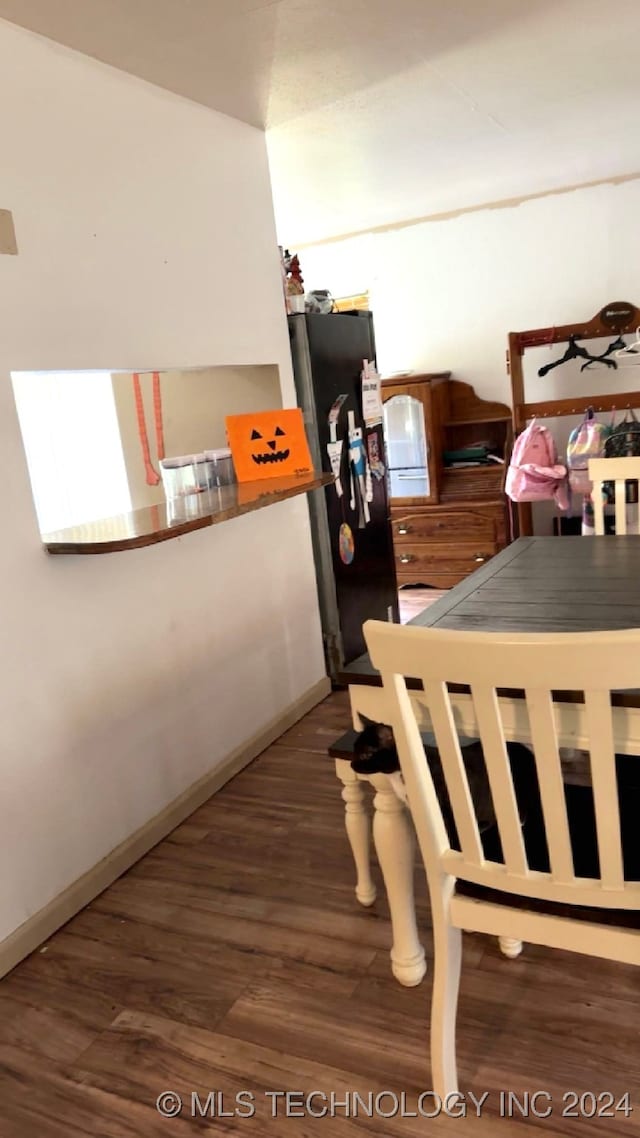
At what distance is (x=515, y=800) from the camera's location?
122 centimetres

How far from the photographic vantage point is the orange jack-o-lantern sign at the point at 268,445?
8.94ft

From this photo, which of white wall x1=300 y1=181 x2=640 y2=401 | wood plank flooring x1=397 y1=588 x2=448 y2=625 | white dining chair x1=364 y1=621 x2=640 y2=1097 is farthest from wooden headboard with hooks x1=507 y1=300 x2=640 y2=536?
white dining chair x1=364 y1=621 x2=640 y2=1097

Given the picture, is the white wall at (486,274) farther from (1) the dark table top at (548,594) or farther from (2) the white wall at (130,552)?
(1) the dark table top at (548,594)

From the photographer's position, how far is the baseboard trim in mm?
1970

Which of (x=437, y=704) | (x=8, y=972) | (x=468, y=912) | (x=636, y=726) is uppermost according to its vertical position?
(x=437, y=704)

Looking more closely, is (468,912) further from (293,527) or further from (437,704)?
(293,527)

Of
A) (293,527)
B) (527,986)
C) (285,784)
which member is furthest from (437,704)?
(293,527)

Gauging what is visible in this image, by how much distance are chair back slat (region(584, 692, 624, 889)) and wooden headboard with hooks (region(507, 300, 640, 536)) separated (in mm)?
3428

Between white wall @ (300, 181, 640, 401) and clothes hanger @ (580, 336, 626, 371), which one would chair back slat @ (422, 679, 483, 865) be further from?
white wall @ (300, 181, 640, 401)

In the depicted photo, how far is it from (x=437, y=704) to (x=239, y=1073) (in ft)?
3.03

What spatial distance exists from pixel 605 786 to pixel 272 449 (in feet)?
6.30

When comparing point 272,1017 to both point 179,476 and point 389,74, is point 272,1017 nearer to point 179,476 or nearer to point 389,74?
point 179,476

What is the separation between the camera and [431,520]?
4828mm

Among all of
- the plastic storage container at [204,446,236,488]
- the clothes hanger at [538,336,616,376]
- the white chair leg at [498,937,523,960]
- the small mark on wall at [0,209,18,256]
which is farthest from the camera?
the clothes hanger at [538,336,616,376]
